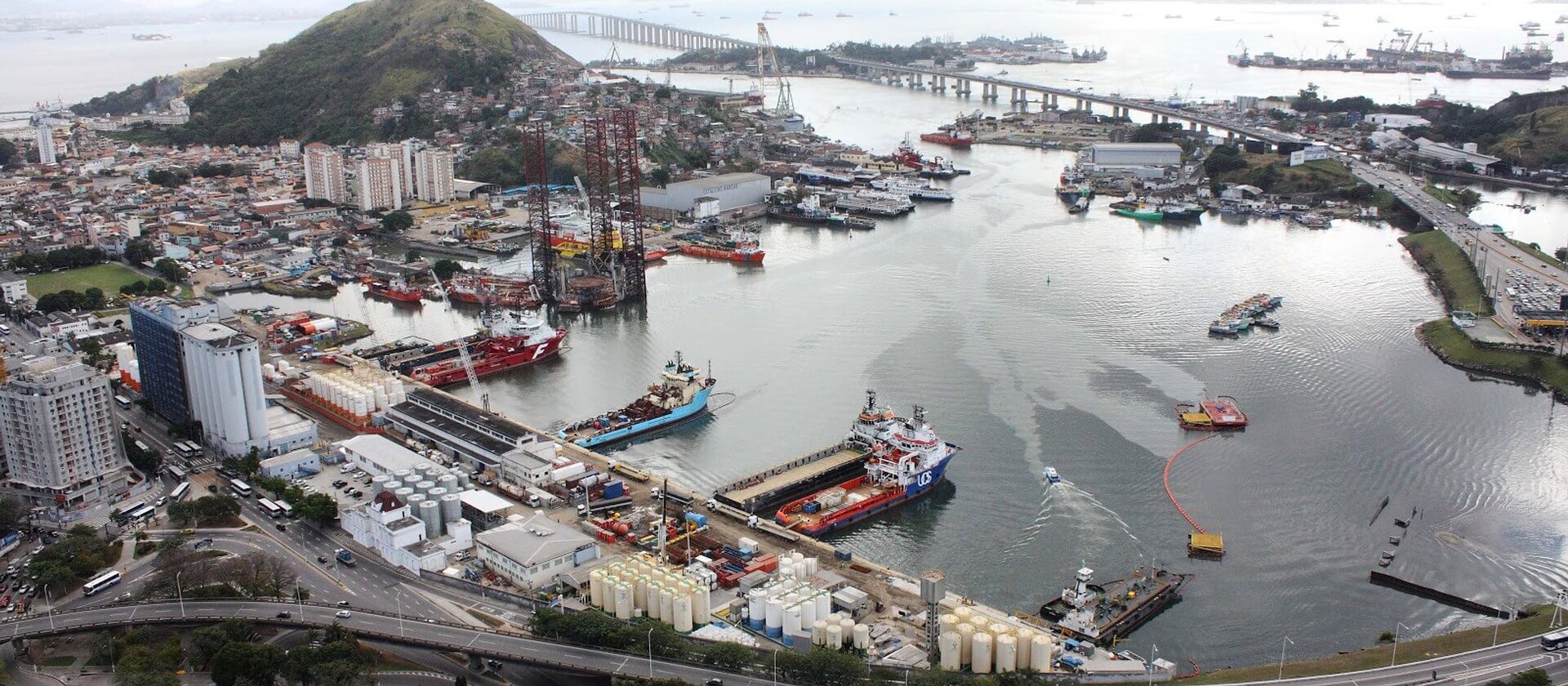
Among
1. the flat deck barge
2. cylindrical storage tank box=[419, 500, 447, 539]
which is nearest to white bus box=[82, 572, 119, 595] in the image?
cylindrical storage tank box=[419, 500, 447, 539]

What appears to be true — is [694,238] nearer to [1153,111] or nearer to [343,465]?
[343,465]

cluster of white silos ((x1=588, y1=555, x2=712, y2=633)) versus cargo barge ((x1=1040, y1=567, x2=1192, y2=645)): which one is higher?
cluster of white silos ((x1=588, y1=555, x2=712, y2=633))

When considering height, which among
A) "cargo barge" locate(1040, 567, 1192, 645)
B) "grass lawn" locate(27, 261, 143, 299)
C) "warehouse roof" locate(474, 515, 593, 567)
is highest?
"grass lawn" locate(27, 261, 143, 299)

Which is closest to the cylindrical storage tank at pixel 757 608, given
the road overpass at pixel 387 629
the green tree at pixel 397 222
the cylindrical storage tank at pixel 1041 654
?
the road overpass at pixel 387 629

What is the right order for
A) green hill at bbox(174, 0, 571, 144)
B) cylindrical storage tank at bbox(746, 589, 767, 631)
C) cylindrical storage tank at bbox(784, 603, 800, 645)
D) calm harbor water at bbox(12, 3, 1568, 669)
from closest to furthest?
cylindrical storage tank at bbox(784, 603, 800, 645)
cylindrical storage tank at bbox(746, 589, 767, 631)
calm harbor water at bbox(12, 3, 1568, 669)
green hill at bbox(174, 0, 571, 144)

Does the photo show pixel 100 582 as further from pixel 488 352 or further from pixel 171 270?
pixel 171 270

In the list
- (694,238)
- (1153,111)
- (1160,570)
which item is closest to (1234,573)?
(1160,570)

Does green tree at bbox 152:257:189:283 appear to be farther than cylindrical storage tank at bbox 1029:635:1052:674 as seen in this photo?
Yes

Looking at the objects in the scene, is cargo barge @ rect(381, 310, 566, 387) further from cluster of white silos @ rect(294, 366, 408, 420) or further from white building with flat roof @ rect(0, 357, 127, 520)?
white building with flat roof @ rect(0, 357, 127, 520)
